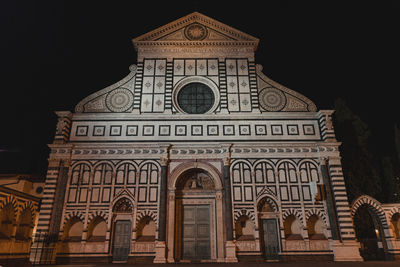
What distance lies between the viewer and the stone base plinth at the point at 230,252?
14.0 metres

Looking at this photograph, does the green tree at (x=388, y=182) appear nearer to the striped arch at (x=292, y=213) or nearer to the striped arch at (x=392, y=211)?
the striped arch at (x=392, y=211)

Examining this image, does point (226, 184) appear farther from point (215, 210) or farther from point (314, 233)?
point (314, 233)

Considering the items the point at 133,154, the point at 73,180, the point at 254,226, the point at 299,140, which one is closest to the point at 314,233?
the point at 254,226

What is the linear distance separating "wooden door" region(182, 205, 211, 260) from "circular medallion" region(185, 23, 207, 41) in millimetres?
10811

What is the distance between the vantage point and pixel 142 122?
16.5m

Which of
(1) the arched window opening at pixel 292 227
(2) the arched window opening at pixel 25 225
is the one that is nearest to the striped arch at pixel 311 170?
(1) the arched window opening at pixel 292 227

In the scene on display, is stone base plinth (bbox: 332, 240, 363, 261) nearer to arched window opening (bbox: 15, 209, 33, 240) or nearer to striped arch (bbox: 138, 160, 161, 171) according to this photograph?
striped arch (bbox: 138, 160, 161, 171)

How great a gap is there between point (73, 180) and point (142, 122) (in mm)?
4878

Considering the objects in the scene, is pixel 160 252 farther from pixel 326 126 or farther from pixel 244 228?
pixel 326 126

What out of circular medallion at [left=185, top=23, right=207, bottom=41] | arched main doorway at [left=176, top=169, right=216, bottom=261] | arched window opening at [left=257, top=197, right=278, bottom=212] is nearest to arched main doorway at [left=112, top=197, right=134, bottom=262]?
arched main doorway at [left=176, top=169, right=216, bottom=261]

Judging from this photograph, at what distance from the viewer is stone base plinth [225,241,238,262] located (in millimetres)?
14039

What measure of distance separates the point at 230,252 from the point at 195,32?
1361 centimetres

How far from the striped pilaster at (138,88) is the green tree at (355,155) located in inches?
574

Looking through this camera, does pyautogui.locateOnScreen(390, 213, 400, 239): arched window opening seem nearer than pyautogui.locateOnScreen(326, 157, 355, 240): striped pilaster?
No
